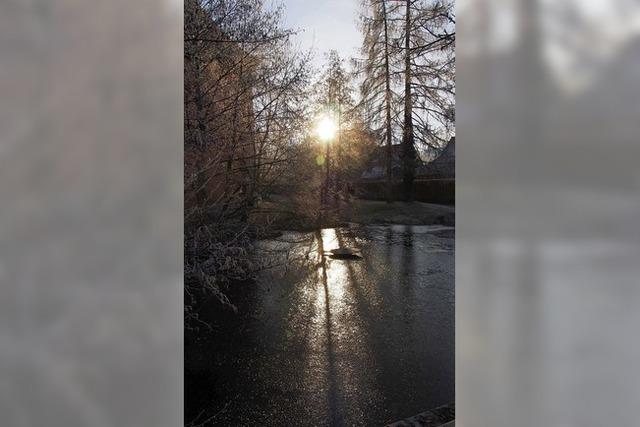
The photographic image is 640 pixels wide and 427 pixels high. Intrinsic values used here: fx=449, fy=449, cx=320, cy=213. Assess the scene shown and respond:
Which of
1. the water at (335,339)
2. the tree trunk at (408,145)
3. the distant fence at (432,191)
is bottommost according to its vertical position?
the water at (335,339)

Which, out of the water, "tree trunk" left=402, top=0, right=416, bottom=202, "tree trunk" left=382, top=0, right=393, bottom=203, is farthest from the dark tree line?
"tree trunk" left=402, top=0, right=416, bottom=202

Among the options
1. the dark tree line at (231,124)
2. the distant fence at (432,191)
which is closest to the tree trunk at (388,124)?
the distant fence at (432,191)

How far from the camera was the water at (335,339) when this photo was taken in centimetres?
354

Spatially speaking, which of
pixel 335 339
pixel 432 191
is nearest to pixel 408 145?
pixel 432 191

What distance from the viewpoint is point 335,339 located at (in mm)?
4047

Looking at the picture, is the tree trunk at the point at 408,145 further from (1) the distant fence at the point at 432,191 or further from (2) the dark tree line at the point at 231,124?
(2) the dark tree line at the point at 231,124

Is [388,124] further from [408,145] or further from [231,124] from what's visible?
[231,124]
